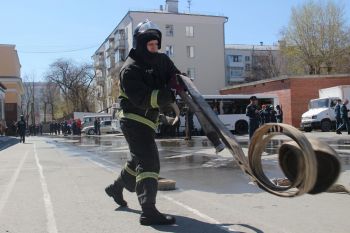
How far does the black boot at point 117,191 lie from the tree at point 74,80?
8095 centimetres

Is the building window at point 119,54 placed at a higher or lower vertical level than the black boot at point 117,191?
higher

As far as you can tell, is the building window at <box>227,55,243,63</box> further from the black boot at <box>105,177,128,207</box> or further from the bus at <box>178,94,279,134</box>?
the black boot at <box>105,177,128,207</box>

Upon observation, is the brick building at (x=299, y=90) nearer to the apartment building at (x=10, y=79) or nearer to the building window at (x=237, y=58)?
the apartment building at (x=10, y=79)

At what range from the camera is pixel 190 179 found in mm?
9039

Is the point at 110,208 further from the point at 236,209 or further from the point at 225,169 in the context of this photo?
the point at 225,169

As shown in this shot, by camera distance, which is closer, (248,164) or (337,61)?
(248,164)

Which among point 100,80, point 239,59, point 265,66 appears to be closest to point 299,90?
point 265,66

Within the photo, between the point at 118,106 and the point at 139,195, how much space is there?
112 centimetres

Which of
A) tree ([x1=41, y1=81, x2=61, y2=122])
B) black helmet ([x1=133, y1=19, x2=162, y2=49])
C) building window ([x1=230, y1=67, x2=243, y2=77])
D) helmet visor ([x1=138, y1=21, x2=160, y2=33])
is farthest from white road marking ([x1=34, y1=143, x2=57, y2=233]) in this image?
building window ([x1=230, y1=67, x2=243, y2=77])

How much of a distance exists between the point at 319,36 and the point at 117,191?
47524 mm

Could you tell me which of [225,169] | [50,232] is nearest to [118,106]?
[50,232]

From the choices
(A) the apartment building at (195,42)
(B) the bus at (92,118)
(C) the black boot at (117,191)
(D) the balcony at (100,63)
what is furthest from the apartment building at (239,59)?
(C) the black boot at (117,191)

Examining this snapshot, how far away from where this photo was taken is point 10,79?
241 ft

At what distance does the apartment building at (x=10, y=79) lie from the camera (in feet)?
231
